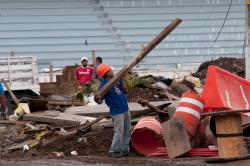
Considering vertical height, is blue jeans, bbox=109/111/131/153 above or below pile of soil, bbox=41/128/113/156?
above

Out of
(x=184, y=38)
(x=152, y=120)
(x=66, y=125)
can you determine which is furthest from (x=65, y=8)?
(x=152, y=120)

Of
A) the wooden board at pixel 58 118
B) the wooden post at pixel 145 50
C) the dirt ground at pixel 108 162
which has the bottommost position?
the dirt ground at pixel 108 162

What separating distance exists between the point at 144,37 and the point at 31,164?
85.5 ft

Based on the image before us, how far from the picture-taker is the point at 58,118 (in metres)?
14.2

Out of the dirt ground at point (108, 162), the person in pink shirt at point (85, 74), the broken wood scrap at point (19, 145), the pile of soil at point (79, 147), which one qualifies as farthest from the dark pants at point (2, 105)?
the dirt ground at point (108, 162)

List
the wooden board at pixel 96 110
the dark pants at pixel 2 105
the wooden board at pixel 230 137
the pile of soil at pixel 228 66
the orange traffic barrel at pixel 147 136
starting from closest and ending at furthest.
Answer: the wooden board at pixel 230 137
the orange traffic barrel at pixel 147 136
the wooden board at pixel 96 110
the dark pants at pixel 2 105
the pile of soil at pixel 228 66

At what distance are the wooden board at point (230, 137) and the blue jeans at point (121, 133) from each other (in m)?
1.75

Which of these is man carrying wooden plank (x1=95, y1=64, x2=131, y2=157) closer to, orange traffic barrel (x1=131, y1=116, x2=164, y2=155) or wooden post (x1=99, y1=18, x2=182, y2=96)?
orange traffic barrel (x1=131, y1=116, x2=164, y2=155)

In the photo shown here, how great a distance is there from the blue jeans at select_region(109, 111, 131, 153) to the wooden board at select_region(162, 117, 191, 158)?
0.81m

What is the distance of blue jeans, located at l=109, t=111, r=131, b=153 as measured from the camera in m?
11.0

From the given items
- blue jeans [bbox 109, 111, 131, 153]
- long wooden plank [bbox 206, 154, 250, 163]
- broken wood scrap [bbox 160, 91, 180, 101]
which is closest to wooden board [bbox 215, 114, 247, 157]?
long wooden plank [bbox 206, 154, 250, 163]

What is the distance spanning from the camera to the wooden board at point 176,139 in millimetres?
10469

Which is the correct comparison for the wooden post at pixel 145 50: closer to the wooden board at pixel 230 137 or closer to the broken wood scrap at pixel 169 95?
the wooden board at pixel 230 137

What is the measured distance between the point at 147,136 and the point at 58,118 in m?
3.34
